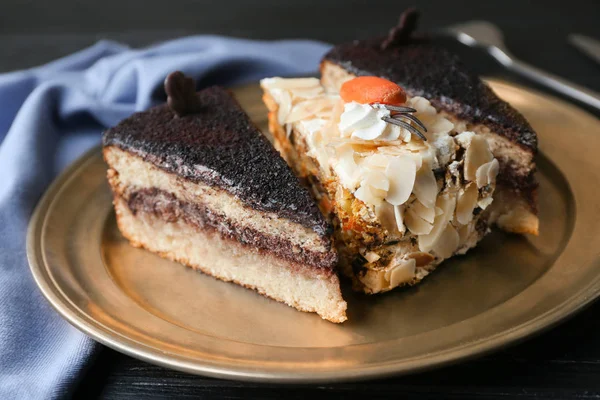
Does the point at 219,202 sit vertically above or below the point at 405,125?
below

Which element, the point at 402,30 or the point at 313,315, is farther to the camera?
the point at 402,30

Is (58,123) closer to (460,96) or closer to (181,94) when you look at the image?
(181,94)

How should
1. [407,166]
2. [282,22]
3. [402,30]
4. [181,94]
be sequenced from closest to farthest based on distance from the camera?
[407,166] → [181,94] → [402,30] → [282,22]

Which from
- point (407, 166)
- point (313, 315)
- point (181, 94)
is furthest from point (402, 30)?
point (313, 315)

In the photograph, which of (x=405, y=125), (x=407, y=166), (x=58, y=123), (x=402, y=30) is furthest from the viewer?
(x=58, y=123)

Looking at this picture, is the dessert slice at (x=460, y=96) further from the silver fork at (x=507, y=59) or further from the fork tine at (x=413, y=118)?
the silver fork at (x=507, y=59)

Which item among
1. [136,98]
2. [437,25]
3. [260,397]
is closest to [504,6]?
[437,25]

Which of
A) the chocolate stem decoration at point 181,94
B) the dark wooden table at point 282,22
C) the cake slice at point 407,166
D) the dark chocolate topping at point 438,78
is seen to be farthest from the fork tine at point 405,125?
the dark wooden table at point 282,22

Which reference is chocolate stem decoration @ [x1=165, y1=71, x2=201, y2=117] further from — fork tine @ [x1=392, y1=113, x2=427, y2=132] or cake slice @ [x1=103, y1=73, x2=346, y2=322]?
fork tine @ [x1=392, y1=113, x2=427, y2=132]
